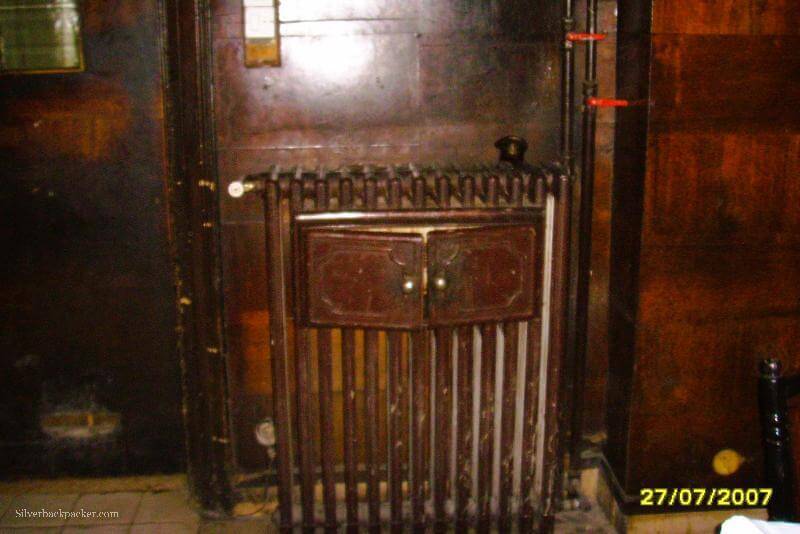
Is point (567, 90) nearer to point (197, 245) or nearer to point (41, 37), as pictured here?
point (197, 245)

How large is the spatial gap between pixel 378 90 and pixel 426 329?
92cm

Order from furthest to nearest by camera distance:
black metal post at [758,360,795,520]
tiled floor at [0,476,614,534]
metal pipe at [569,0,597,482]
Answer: tiled floor at [0,476,614,534]
metal pipe at [569,0,597,482]
black metal post at [758,360,795,520]

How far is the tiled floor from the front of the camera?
277 cm

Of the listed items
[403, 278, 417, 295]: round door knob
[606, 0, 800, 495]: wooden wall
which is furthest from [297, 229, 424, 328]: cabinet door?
[606, 0, 800, 495]: wooden wall

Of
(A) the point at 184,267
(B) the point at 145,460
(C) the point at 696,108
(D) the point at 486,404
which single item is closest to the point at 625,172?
(C) the point at 696,108

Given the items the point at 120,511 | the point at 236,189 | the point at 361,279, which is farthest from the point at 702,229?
the point at 120,511

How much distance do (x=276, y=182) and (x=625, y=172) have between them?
1287 millimetres

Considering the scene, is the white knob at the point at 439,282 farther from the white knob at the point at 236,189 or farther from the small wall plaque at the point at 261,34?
the small wall plaque at the point at 261,34

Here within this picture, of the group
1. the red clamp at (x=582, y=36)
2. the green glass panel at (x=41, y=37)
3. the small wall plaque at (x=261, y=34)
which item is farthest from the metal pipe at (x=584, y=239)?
the green glass panel at (x=41, y=37)

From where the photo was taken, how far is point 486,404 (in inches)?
98.7

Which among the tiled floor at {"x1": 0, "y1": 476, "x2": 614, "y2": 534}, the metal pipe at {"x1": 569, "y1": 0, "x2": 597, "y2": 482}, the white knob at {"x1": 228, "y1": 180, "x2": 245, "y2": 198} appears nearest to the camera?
the white knob at {"x1": 228, "y1": 180, "x2": 245, "y2": 198}
